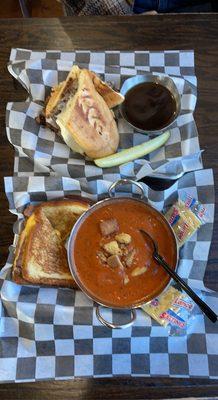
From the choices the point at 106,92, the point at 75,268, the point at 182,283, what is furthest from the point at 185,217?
the point at 106,92

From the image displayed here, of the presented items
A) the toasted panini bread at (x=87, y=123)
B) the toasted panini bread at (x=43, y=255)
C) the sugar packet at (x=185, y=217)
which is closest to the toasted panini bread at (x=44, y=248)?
the toasted panini bread at (x=43, y=255)

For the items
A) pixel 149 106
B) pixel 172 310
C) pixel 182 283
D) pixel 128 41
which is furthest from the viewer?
pixel 128 41

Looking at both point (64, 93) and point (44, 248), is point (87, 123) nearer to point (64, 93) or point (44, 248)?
point (64, 93)

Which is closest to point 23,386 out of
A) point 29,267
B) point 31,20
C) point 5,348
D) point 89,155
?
point 5,348

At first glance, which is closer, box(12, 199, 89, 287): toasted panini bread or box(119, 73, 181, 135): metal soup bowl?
box(12, 199, 89, 287): toasted panini bread

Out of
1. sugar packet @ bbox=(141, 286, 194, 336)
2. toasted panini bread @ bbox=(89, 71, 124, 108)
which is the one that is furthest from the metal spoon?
toasted panini bread @ bbox=(89, 71, 124, 108)

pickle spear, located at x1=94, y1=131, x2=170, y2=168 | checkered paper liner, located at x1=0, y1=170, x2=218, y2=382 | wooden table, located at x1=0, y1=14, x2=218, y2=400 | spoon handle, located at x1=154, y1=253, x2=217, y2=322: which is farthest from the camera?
wooden table, located at x1=0, y1=14, x2=218, y2=400

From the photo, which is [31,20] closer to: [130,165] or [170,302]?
[130,165]

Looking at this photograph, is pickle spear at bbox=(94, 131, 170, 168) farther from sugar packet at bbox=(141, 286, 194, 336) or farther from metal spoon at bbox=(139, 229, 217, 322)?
sugar packet at bbox=(141, 286, 194, 336)

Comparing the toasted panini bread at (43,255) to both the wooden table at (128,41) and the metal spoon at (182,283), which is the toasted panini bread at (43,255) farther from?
the metal spoon at (182,283)
